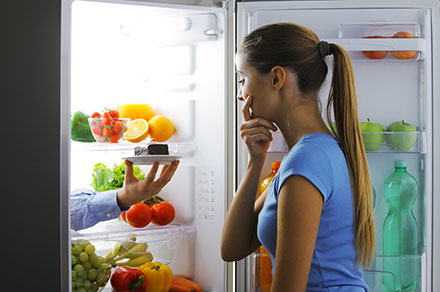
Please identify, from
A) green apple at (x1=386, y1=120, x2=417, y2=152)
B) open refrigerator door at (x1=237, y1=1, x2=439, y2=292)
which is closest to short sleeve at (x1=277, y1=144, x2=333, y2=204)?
open refrigerator door at (x1=237, y1=1, x2=439, y2=292)

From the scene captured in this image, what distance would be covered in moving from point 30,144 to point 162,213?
0.59 meters

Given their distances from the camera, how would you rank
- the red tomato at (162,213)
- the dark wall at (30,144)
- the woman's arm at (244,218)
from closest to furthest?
the woman's arm at (244,218)
the dark wall at (30,144)
the red tomato at (162,213)

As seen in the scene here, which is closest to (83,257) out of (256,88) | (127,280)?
(127,280)

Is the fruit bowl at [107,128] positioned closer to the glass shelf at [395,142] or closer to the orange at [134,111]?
the orange at [134,111]

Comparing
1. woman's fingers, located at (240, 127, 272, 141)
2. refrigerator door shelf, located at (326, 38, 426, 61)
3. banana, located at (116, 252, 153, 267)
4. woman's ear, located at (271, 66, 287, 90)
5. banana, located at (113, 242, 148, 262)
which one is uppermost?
refrigerator door shelf, located at (326, 38, 426, 61)

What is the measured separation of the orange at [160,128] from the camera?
5.87 feet

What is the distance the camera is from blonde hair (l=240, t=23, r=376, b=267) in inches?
39.9

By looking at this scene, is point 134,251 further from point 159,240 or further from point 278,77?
point 278,77

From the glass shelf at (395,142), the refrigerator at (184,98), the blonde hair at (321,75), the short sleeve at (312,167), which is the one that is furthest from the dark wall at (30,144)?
the glass shelf at (395,142)

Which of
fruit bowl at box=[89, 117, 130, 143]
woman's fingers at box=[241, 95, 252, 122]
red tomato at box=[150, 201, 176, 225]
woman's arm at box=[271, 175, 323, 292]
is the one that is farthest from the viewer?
red tomato at box=[150, 201, 176, 225]

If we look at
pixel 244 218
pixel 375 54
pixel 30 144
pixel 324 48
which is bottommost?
pixel 244 218

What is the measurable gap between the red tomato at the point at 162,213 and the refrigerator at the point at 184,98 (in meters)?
0.04

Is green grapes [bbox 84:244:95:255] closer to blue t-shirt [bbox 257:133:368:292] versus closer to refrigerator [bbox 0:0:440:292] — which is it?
refrigerator [bbox 0:0:440:292]

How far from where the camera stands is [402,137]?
1.60 metres
